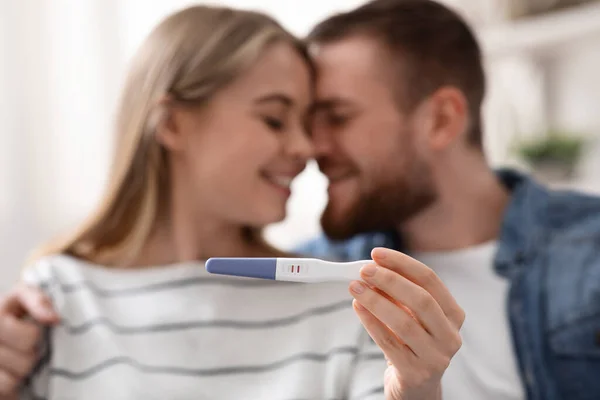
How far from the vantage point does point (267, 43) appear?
70 centimetres

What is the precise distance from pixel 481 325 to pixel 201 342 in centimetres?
30

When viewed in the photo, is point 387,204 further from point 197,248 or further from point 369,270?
point 369,270

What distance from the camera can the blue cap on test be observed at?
0.44m

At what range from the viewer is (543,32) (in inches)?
51.4

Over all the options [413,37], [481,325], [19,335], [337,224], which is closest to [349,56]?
[413,37]

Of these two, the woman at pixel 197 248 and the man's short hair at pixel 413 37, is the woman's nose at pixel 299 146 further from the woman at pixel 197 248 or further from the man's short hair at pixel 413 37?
the man's short hair at pixel 413 37

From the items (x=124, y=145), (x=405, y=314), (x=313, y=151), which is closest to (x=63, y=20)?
(x=124, y=145)

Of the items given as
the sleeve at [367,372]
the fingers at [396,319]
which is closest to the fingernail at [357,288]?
the fingers at [396,319]

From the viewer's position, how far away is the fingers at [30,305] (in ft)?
2.23

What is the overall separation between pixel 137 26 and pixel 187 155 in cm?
31

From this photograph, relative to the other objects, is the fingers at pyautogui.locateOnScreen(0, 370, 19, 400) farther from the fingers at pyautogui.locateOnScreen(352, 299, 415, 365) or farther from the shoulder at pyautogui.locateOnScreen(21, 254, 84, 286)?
the fingers at pyautogui.locateOnScreen(352, 299, 415, 365)

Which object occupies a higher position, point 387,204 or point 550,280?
point 387,204

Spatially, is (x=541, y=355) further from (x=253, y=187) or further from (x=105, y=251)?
(x=105, y=251)

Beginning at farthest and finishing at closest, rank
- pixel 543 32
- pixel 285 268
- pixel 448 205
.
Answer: pixel 543 32
pixel 448 205
pixel 285 268
